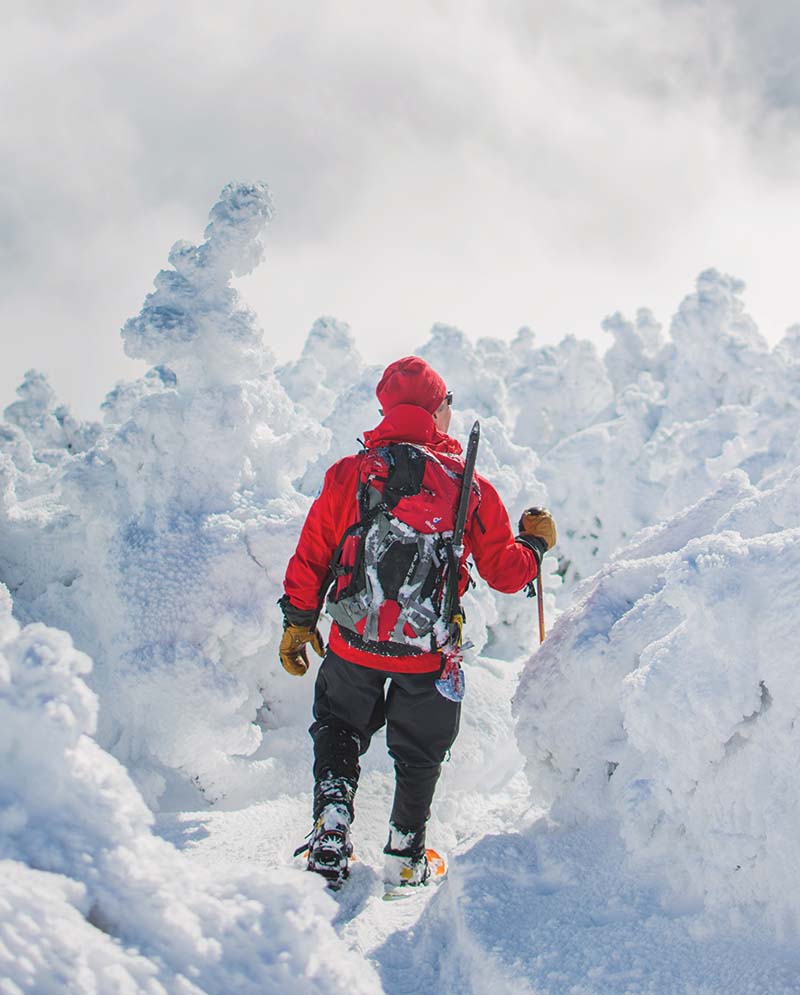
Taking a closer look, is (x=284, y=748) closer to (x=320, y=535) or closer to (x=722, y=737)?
(x=320, y=535)

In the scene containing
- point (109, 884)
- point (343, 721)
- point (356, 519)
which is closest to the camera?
point (109, 884)

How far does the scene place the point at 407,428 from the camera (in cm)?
292

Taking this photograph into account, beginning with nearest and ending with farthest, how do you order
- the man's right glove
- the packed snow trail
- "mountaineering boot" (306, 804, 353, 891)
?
the packed snow trail < "mountaineering boot" (306, 804, 353, 891) < the man's right glove

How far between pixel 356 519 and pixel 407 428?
16.6 inches

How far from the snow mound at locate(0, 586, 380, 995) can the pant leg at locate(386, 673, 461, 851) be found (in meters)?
1.62

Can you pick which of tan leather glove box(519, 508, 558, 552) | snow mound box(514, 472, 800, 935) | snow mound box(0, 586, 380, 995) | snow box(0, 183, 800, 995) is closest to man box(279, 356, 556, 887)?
tan leather glove box(519, 508, 558, 552)

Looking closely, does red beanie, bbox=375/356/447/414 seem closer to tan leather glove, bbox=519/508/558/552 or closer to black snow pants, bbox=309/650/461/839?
tan leather glove, bbox=519/508/558/552

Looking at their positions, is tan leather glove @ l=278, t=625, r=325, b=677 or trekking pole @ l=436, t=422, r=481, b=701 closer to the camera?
trekking pole @ l=436, t=422, r=481, b=701

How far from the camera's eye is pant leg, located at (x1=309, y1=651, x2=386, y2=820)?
2.88 m

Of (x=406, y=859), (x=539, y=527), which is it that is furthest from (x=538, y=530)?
(x=406, y=859)

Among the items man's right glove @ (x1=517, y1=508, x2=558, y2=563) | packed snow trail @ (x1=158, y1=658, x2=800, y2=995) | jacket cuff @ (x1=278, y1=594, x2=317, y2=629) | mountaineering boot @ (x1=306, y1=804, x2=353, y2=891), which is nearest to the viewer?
packed snow trail @ (x1=158, y1=658, x2=800, y2=995)

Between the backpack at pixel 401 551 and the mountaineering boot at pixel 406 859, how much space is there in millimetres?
745

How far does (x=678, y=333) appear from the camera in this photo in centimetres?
1766

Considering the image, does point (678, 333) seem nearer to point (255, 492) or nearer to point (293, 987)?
point (255, 492)
